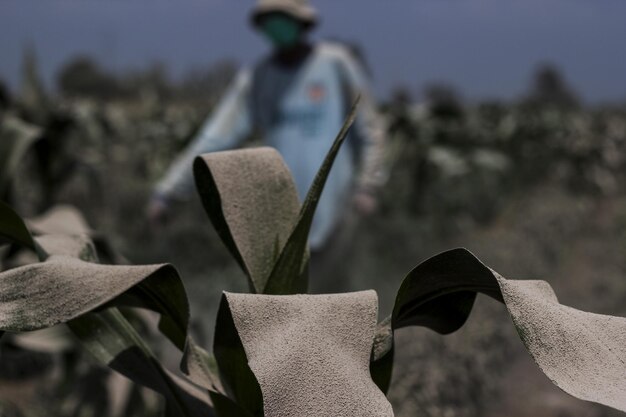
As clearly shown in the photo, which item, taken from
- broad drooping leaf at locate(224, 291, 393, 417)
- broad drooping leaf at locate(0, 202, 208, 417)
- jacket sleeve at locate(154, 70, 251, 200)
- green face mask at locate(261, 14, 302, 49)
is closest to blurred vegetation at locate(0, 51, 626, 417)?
jacket sleeve at locate(154, 70, 251, 200)

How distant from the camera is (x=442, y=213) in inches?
315

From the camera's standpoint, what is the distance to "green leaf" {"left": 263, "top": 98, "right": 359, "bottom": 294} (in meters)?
0.92

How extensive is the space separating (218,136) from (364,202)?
612 mm

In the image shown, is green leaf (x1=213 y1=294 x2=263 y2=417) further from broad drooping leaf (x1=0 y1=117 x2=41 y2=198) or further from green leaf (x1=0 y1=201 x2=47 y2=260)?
broad drooping leaf (x1=0 y1=117 x2=41 y2=198)

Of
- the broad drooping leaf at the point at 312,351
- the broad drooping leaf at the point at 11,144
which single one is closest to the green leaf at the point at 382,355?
the broad drooping leaf at the point at 312,351

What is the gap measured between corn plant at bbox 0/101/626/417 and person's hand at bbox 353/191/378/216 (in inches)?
88.9

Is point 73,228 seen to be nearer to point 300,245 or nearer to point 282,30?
point 300,245

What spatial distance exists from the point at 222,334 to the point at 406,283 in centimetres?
20

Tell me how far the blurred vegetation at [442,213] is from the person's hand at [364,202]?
472 millimetres

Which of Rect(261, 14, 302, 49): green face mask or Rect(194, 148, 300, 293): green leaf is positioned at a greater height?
Rect(194, 148, 300, 293): green leaf

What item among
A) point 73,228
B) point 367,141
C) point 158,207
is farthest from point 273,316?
point 367,141

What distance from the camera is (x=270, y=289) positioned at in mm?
959

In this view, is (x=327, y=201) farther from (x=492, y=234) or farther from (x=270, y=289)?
(x=492, y=234)

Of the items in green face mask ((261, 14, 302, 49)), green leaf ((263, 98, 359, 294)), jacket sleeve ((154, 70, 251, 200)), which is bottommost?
jacket sleeve ((154, 70, 251, 200))
